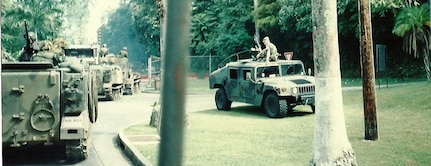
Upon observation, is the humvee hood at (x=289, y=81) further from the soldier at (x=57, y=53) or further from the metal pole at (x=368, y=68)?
the soldier at (x=57, y=53)

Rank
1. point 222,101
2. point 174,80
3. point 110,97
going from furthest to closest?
point 110,97 < point 222,101 < point 174,80

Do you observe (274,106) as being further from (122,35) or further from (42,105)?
(122,35)

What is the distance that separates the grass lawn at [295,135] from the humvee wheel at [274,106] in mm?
184

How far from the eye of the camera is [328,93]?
6.26 metres

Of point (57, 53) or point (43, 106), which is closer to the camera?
point (43, 106)

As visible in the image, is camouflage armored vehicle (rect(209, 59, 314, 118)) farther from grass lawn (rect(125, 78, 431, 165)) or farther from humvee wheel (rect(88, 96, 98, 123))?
humvee wheel (rect(88, 96, 98, 123))

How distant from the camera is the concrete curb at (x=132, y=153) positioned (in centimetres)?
743

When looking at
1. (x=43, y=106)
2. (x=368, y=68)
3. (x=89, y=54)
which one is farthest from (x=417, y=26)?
(x=43, y=106)

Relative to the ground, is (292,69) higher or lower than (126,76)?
lower

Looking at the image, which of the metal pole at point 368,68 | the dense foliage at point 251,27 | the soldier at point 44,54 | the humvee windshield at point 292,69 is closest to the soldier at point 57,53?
the soldier at point 44,54

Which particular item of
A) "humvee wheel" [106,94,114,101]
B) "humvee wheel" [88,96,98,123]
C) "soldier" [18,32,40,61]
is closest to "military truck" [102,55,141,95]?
"humvee wheel" [106,94,114,101]

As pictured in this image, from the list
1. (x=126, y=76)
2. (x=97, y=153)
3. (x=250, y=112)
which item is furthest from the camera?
(x=126, y=76)

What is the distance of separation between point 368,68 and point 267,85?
5332mm

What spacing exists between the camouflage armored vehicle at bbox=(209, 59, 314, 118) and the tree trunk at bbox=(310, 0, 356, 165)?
653 cm
